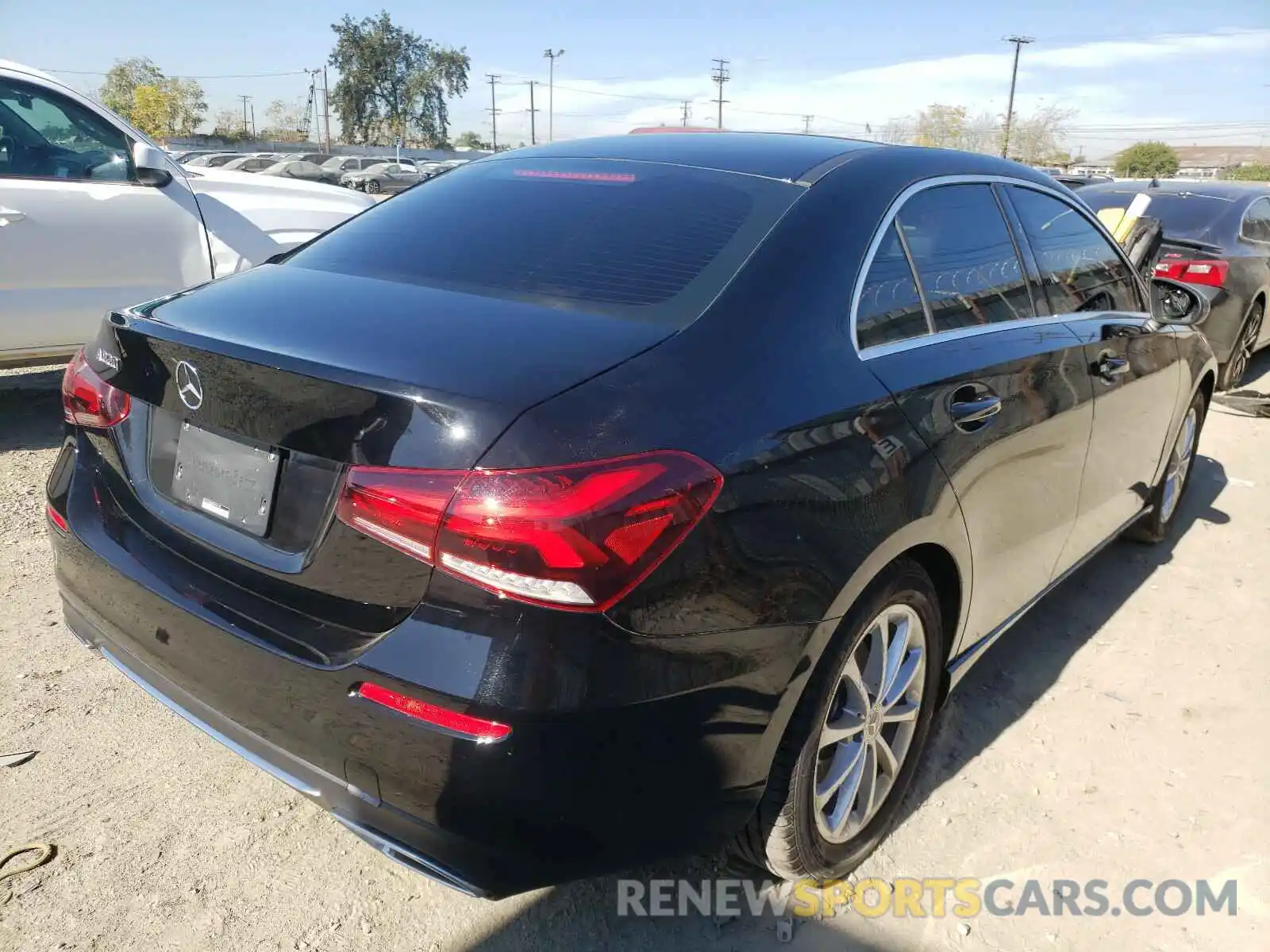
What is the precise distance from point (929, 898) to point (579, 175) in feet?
6.70

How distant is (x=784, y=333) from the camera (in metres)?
1.90

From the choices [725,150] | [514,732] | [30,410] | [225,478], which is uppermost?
[725,150]

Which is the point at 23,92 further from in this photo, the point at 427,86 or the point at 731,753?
the point at 427,86

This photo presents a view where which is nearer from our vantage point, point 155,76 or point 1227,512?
point 1227,512

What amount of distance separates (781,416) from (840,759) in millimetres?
883

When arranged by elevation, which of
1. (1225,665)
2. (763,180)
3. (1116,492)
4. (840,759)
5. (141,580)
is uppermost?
(763,180)

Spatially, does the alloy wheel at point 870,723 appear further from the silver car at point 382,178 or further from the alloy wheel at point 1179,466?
the silver car at point 382,178

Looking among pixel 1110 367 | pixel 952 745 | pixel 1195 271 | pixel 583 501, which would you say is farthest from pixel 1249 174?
pixel 583 501

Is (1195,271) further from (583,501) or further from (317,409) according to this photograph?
(317,409)

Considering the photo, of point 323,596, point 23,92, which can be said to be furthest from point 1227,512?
point 23,92

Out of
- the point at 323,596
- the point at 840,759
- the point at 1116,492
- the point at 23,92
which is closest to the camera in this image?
the point at 323,596

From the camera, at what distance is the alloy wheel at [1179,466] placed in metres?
4.26

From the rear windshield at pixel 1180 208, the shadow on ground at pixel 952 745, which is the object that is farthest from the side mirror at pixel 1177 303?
the rear windshield at pixel 1180 208

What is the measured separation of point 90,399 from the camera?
2.21 m
